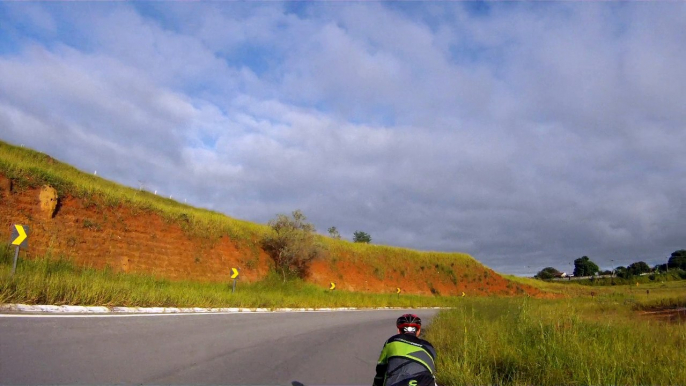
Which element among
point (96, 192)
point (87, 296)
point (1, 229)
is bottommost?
point (87, 296)

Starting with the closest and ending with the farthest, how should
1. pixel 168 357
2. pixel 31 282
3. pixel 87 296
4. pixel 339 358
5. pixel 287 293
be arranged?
pixel 168 357 → pixel 339 358 → pixel 31 282 → pixel 87 296 → pixel 287 293

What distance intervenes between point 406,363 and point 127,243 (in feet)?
88.2

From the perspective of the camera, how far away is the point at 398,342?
5160 millimetres

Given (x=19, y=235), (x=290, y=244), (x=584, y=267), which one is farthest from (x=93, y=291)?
(x=584, y=267)

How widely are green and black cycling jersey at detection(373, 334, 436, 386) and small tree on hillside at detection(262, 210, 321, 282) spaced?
3565 cm

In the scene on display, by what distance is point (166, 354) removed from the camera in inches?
343

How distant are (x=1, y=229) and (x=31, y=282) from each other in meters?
11.5

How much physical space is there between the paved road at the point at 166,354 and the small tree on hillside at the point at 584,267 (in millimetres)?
152755

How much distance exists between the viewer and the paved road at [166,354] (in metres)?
6.96

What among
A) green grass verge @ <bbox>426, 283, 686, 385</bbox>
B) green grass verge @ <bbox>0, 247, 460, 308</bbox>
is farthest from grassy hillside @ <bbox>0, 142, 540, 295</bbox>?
green grass verge @ <bbox>426, 283, 686, 385</bbox>

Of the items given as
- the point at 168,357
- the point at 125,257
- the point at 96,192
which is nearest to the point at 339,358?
the point at 168,357

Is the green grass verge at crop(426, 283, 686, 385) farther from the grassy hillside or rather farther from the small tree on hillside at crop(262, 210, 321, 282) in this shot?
the small tree on hillside at crop(262, 210, 321, 282)

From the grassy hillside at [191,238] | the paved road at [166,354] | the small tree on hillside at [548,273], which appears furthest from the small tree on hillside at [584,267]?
the paved road at [166,354]

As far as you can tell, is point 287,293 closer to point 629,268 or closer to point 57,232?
point 57,232
